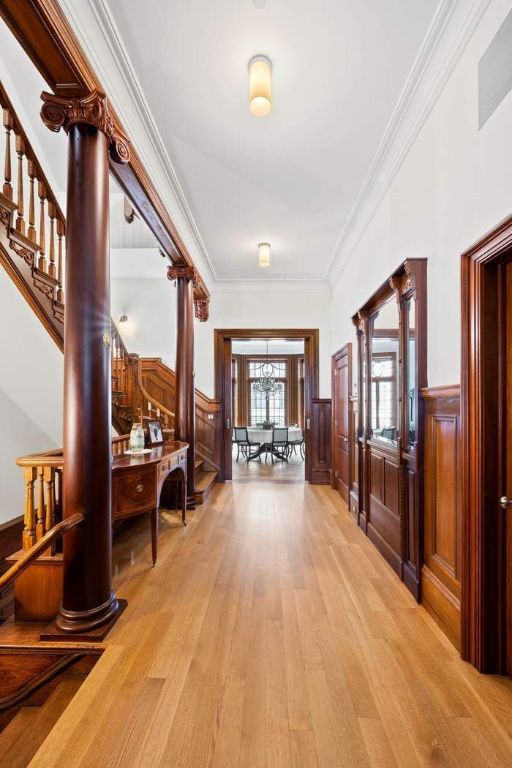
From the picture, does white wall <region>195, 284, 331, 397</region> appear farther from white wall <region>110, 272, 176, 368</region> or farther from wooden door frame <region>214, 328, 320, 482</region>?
white wall <region>110, 272, 176, 368</region>

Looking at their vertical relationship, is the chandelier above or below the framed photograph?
above

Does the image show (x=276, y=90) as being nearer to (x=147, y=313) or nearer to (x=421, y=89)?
(x=421, y=89)

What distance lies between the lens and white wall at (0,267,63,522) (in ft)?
10.6

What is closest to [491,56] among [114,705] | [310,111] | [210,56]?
[310,111]

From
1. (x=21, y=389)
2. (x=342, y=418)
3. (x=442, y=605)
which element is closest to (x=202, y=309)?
(x=342, y=418)

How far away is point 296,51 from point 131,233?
560 cm

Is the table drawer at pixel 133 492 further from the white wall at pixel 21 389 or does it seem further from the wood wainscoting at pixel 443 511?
the wood wainscoting at pixel 443 511

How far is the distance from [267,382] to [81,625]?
28.2 feet

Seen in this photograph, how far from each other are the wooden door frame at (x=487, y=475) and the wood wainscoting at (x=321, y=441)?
14.0 ft

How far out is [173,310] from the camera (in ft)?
23.5

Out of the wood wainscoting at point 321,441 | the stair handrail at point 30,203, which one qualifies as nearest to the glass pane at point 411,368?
the stair handrail at point 30,203

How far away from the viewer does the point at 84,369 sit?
86.0 inches

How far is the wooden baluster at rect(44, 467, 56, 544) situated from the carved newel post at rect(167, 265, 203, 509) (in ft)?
7.62

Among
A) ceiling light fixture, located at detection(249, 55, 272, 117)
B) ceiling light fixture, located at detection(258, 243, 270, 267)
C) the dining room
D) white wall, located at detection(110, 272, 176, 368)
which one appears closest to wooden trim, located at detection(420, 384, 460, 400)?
ceiling light fixture, located at detection(249, 55, 272, 117)
